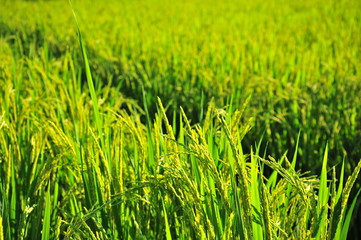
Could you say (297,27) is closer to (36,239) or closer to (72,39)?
(72,39)

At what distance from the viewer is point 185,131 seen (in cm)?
84

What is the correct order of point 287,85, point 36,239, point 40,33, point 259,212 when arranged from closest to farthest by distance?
point 259,212, point 36,239, point 287,85, point 40,33

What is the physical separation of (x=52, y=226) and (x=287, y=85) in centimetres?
144

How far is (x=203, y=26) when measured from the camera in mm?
4820

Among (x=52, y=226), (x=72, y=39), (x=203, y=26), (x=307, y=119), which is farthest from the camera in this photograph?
(x=203, y=26)

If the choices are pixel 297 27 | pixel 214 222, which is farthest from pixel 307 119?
pixel 297 27

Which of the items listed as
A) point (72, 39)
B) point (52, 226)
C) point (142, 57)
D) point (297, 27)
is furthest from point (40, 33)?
point (52, 226)

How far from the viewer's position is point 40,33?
532 centimetres

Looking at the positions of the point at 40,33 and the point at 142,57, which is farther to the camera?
the point at 40,33

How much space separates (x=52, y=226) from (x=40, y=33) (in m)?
4.50

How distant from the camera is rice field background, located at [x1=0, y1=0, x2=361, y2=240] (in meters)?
0.88

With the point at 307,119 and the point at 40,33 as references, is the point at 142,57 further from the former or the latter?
the point at 40,33

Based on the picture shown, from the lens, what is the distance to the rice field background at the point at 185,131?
34.8 inches

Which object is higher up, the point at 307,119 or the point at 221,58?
the point at 221,58
